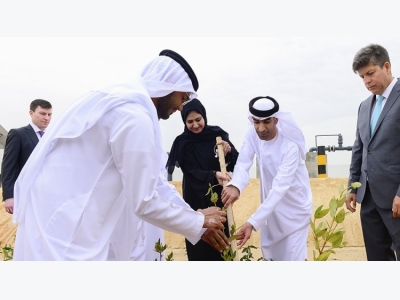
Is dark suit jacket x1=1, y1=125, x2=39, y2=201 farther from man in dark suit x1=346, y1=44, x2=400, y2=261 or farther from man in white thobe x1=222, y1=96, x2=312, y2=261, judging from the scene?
man in dark suit x1=346, y1=44, x2=400, y2=261

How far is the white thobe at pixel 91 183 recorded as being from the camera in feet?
6.88

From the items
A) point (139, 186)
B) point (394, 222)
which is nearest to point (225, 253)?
point (139, 186)

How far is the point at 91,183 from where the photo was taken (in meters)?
2.16

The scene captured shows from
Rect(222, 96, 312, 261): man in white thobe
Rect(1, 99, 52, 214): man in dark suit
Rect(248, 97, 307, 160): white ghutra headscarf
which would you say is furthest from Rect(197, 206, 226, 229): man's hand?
Rect(1, 99, 52, 214): man in dark suit

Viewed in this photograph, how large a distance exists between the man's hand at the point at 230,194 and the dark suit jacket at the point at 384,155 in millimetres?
1031

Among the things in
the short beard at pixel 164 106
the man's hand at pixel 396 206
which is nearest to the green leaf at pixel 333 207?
the short beard at pixel 164 106

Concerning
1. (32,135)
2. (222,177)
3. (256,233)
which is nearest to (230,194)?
(222,177)

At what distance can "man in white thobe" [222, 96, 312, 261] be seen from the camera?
14.2 feet

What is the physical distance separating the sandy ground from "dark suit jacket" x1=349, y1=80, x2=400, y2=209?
388cm

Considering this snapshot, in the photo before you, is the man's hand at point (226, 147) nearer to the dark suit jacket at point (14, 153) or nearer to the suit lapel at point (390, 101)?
the suit lapel at point (390, 101)

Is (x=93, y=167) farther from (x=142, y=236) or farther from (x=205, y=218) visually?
(x=142, y=236)

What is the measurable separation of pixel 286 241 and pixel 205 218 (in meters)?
2.17

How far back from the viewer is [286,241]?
4.50 m

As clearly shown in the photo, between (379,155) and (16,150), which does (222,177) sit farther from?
(16,150)
